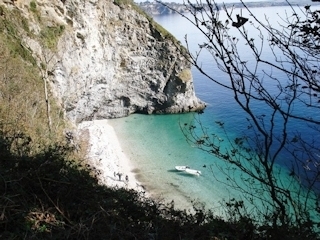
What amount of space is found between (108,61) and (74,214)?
30.2 m

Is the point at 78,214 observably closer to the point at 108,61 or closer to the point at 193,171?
the point at 193,171

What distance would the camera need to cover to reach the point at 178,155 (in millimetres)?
25797

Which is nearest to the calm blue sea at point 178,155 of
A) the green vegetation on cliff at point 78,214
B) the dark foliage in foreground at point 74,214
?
the green vegetation on cliff at point 78,214

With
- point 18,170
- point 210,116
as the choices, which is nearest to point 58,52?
point 210,116

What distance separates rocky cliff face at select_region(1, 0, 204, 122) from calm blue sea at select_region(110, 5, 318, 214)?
8.55 ft

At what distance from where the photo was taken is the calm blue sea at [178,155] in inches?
784

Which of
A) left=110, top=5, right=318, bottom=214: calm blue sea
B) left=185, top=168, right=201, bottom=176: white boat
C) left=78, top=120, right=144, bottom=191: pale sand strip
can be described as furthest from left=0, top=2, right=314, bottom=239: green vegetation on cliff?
left=185, top=168, right=201, bottom=176: white boat

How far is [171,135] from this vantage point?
30422mm

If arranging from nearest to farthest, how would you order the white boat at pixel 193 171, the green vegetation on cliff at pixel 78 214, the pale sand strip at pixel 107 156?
the green vegetation on cliff at pixel 78 214 → the pale sand strip at pixel 107 156 → the white boat at pixel 193 171

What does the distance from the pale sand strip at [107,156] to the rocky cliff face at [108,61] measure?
2.51 meters

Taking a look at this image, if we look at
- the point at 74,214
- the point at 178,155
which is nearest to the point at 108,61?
the point at 178,155

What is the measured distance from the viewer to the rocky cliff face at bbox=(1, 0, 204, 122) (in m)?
25.1

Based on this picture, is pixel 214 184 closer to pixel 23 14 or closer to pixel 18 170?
pixel 18 170

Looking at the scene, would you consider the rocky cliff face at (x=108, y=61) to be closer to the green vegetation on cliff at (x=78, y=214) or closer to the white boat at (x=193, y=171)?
the white boat at (x=193, y=171)
